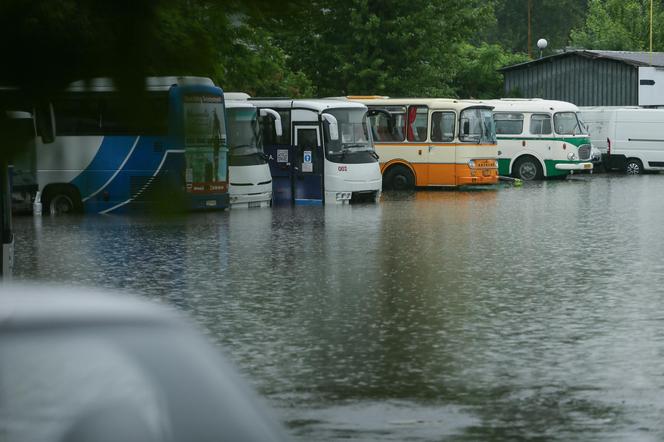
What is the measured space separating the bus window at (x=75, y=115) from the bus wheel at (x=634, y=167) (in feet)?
159

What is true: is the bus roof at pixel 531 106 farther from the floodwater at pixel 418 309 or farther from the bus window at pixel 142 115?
the bus window at pixel 142 115

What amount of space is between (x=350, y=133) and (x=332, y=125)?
659 millimetres

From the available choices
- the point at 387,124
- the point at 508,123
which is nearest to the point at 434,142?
the point at 387,124

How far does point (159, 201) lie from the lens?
4.20m

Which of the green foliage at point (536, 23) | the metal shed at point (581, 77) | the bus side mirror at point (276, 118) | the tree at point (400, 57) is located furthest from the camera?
the green foliage at point (536, 23)

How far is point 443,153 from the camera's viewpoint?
40.8 metres

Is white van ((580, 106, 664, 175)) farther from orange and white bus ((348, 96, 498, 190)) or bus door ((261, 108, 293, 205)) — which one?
bus door ((261, 108, 293, 205))

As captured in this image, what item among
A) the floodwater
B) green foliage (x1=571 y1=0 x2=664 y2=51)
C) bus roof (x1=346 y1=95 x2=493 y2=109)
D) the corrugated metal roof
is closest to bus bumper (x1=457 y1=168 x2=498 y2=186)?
bus roof (x1=346 y1=95 x2=493 y2=109)

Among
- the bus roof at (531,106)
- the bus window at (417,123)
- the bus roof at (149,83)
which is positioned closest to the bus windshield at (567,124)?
the bus roof at (531,106)

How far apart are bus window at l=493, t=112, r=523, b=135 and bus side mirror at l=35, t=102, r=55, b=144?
140ft

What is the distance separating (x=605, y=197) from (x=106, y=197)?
478 inches

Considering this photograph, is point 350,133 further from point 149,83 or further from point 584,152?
point 149,83

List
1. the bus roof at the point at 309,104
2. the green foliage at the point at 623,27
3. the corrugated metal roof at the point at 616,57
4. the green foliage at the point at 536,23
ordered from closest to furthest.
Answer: the bus roof at the point at 309,104 → the corrugated metal roof at the point at 616,57 → the green foliage at the point at 623,27 → the green foliage at the point at 536,23

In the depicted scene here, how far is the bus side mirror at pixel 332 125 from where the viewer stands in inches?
1369
